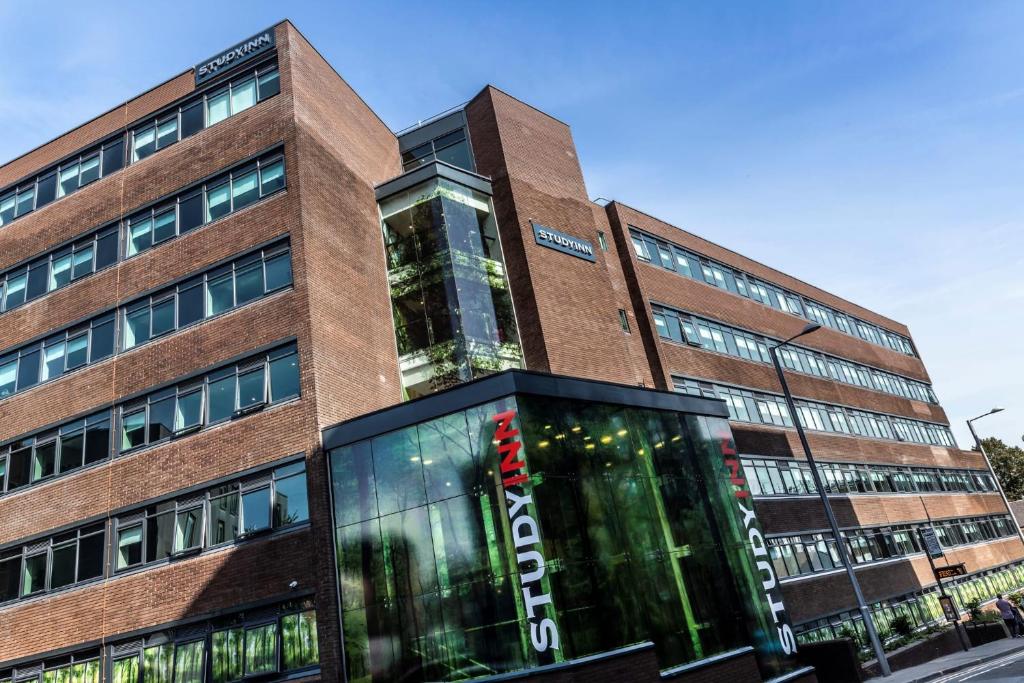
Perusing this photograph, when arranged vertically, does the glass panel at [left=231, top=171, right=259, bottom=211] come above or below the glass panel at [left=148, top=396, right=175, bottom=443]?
above

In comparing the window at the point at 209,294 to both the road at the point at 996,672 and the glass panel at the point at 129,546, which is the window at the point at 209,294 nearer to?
the glass panel at the point at 129,546

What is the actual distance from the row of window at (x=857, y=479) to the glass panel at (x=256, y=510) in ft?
59.9

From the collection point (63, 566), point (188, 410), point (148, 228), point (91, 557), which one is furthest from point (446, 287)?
point (63, 566)

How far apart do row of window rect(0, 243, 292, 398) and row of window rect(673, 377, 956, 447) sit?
16.9m

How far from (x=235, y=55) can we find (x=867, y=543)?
115 feet

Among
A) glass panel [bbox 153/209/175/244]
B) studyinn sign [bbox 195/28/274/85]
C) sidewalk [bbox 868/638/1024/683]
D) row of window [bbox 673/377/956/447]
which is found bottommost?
sidewalk [bbox 868/638/1024/683]

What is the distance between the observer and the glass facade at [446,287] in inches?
901

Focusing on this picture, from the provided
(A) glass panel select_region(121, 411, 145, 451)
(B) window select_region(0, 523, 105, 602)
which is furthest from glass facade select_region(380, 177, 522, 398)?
(B) window select_region(0, 523, 105, 602)

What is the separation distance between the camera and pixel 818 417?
37.4m

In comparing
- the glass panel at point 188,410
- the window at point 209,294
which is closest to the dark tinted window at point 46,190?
the window at point 209,294

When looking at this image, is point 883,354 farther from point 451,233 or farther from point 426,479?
point 426,479

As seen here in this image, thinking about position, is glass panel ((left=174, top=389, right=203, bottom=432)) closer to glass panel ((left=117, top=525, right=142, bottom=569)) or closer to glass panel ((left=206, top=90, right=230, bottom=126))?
→ glass panel ((left=117, top=525, right=142, bottom=569))

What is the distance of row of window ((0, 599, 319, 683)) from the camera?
17688 millimetres

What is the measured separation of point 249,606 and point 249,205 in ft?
→ 41.3
